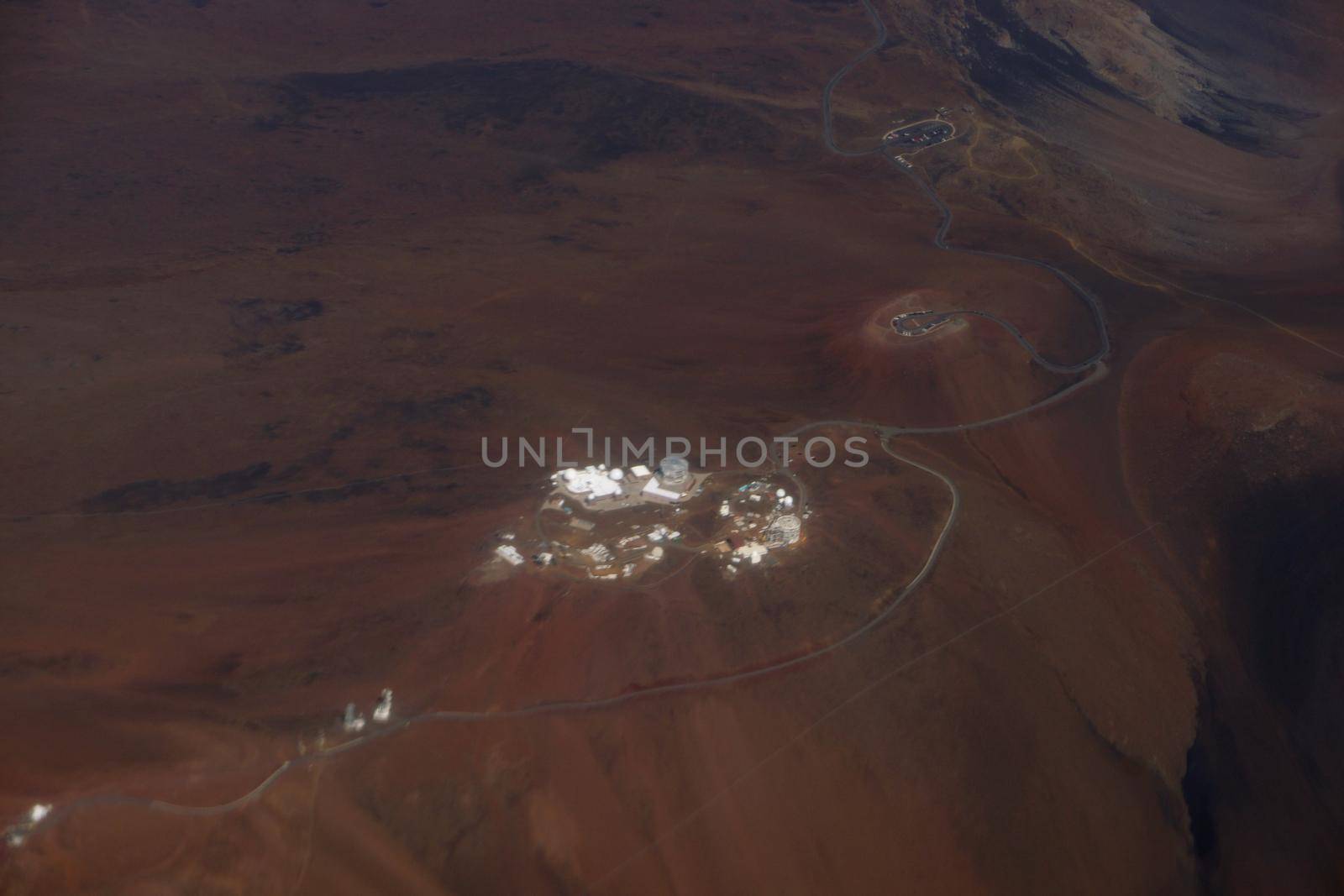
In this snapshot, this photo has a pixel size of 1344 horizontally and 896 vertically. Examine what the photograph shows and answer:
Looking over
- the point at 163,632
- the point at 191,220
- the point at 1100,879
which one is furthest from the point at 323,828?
the point at 191,220

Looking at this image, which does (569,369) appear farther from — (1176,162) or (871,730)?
(1176,162)

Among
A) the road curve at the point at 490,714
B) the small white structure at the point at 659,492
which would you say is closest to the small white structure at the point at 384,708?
the road curve at the point at 490,714

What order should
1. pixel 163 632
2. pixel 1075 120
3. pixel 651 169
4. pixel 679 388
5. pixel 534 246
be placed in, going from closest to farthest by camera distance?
pixel 163 632, pixel 679 388, pixel 534 246, pixel 651 169, pixel 1075 120

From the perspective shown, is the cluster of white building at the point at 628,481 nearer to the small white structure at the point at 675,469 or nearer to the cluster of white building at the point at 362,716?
the small white structure at the point at 675,469

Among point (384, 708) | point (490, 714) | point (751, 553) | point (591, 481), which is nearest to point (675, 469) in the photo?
point (591, 481)

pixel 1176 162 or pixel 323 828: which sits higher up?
pixel 1176 162

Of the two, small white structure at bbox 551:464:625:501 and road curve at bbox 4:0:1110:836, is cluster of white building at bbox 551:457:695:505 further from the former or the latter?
road curve at bbox 4:0:1110:836

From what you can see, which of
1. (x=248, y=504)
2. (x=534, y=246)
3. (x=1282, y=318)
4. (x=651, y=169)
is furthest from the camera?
(x=651, y=169)
